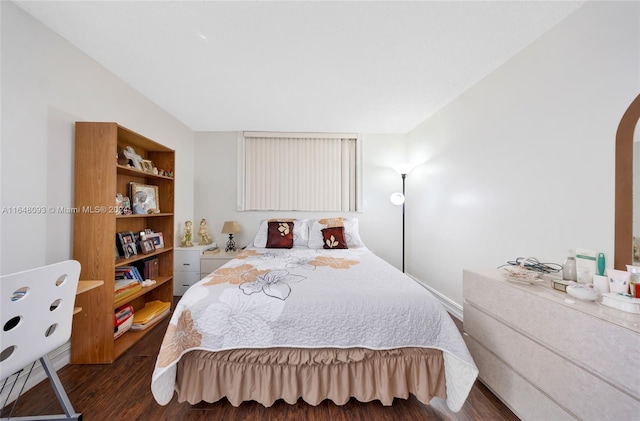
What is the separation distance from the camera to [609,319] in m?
0.86

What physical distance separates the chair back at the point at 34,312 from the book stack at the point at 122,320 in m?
0.86

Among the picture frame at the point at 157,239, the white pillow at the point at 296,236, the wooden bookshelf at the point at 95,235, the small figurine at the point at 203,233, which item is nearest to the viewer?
the wooden bookshelf at the point at 95,235

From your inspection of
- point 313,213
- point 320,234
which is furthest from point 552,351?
point 313,213

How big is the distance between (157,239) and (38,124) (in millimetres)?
1273

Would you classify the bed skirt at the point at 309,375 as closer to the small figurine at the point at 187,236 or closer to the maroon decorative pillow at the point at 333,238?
the maroon decorative pillow at the point at 333,238

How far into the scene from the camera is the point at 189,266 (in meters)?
2.86

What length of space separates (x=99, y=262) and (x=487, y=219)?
10.6 ft

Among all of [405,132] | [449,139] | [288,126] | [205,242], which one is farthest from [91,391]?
[405,132]

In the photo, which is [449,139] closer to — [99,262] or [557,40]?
[557,40]

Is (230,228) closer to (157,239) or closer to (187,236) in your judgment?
(187,236)

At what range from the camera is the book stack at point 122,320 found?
6.08 ft

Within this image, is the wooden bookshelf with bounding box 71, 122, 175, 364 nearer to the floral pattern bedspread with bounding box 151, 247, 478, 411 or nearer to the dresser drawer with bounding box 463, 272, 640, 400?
the floral pattern bedspread with bounding box 151, 247, 478, 411

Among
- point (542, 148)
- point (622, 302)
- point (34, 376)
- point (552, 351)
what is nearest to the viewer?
point (622, 302)

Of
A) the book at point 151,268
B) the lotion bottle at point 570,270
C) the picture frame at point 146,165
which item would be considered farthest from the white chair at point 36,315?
the lotion bottle at point 570,270
